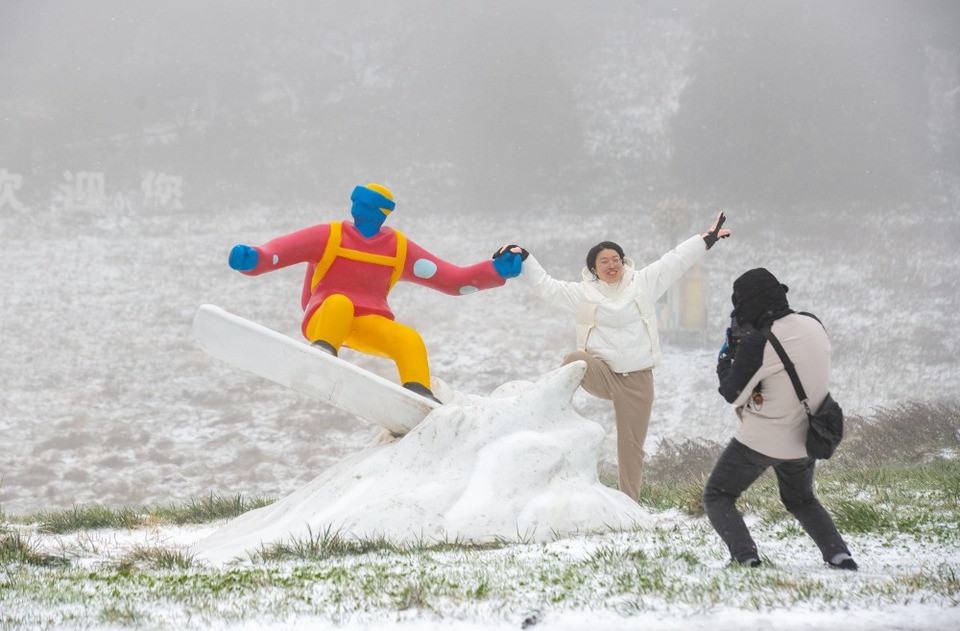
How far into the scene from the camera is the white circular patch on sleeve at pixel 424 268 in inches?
223

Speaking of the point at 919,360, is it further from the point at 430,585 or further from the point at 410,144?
the point at 430,585

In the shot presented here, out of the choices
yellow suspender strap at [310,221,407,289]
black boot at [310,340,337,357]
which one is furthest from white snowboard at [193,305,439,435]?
yellow suspender strap at [310,221,407,289]

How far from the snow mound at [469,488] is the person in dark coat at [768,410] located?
106 centimetres

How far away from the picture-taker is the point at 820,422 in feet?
11.1

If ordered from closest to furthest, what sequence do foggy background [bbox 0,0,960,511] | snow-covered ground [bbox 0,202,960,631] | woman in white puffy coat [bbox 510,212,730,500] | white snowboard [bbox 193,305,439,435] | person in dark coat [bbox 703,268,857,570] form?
1. person in dark coat [bbox 703,268,857,570]
2. snow-covered ground [bbox 0,202,960,631]
3. white snowboard [bbox 193,305,439,435]
4. woman in white puffy coat [bbox 510,212,730,500]
5. foggy background [bbox 0,0,960,511]

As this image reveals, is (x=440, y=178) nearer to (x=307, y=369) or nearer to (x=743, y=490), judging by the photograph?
(x=307, y=369)

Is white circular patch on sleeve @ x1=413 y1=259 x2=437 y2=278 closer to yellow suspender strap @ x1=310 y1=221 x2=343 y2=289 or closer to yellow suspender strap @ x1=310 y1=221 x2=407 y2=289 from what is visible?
yellow suspender strap @ x1=310 y1=221 x2=407 y2=289

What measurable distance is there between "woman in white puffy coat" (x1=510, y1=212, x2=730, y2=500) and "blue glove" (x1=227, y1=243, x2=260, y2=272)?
1.75m

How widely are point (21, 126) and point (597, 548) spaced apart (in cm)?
2657

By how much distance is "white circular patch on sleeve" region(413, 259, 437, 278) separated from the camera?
5656mm

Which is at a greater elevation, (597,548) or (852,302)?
(852,302)

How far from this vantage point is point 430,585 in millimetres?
3082

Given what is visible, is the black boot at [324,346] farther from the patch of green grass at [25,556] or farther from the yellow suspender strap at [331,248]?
the patch of green grass at [25,556]

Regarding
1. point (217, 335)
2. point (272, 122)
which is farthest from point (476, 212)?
point (217, 335)
